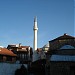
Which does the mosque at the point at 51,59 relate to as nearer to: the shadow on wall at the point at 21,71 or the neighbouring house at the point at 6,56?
the neighbouring house at the point at 6,56

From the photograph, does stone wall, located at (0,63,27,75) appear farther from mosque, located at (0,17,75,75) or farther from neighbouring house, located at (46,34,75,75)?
neighbouring house, located at (46,34,75,75)

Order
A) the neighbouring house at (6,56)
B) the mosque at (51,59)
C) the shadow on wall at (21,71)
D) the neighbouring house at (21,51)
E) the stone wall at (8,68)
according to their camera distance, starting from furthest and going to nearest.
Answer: the neighbouring house at (21,51), the neighbouring house at (6,56), the stone wall at (8,68), the shadow on wall at (21,71), the mosque at (51,59)

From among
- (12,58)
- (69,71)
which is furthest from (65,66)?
(12,58)

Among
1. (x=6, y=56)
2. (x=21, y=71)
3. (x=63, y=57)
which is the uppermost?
(x=6, y=56)

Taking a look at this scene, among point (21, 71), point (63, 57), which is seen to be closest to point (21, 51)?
point (21, 71)

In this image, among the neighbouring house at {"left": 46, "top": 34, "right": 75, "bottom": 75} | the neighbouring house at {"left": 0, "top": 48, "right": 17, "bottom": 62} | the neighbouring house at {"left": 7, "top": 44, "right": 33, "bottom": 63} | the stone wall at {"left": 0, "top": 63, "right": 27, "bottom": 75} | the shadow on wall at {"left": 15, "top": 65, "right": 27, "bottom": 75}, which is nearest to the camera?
the neighbouring house at {"left": 46, "top": 34, "right": 75, "bottom": 75}

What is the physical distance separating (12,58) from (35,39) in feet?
53.2

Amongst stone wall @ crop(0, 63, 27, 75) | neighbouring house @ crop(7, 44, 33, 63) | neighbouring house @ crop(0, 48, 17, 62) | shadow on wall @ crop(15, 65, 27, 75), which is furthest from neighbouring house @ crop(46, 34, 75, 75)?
neighbouring house @ crop(7, 44, 33, 63)

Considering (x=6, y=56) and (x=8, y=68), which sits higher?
(x=6, y=56)

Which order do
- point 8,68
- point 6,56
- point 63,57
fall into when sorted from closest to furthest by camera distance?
point 63,57
point 8,68
point 6,56

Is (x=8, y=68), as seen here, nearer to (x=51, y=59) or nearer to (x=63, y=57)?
(x=51, y=59)

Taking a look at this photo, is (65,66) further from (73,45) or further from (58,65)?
(73,45)

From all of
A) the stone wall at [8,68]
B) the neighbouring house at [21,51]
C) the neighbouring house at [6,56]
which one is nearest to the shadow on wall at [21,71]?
the stone wall at [8,68]

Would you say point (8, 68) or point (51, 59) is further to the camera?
point (8, 68)
